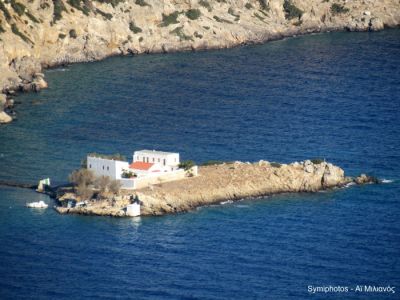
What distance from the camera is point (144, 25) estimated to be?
17288cm

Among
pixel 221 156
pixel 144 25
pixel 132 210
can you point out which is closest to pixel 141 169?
pixel 132 210

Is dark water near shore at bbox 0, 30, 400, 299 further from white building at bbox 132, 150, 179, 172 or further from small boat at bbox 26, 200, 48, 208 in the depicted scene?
white building at bbox 132, 150, 179, 172

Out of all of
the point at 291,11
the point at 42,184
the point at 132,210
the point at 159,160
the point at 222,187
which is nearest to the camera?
the point at 132,210

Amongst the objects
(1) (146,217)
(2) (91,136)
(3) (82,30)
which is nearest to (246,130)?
(2) (91,136)

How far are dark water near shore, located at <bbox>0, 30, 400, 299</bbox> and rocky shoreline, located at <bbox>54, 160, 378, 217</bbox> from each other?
1066 millimetres

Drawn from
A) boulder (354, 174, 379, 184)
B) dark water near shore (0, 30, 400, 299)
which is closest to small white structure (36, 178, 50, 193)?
dark water near shore (0, 30, 400, 299)

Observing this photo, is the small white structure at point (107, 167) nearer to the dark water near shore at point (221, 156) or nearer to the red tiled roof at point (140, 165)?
the red tiled roof at point (140, 165)

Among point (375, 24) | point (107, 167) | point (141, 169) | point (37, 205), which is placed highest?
point (375, 24)

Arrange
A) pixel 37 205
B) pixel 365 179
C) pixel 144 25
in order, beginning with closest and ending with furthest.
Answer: pixel 37 205, pixel 365 179, pixel 144 25

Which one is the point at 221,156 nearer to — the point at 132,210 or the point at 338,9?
the point at 132,210

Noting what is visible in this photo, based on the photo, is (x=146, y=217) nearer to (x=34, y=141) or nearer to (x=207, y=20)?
(x=34, y=141)

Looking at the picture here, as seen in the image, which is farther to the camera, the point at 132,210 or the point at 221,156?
the point at 221,156

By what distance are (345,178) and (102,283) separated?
1021 inches

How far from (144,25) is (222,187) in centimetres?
6902
